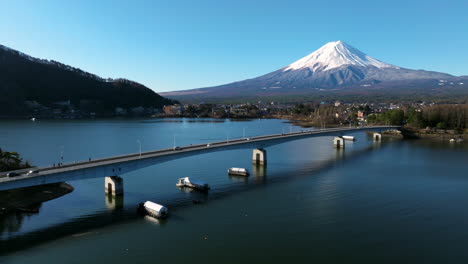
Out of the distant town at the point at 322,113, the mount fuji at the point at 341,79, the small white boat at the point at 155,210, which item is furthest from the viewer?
the mount fuji at the point at 341,79

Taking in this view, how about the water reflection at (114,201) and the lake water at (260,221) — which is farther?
the water reflection at (114,201)

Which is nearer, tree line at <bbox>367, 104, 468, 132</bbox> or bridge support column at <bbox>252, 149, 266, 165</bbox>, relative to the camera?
bridge support column at <bbox>252, 149, 266, 165</bbox>

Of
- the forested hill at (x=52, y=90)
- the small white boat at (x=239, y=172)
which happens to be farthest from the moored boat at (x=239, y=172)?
the forested hill at (x=52, y=90)

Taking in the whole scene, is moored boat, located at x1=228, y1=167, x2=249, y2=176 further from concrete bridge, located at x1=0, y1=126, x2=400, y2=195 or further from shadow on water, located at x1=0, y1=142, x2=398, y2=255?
concrete bridge, located at x1=0, y1=126, x2=400, y2=195

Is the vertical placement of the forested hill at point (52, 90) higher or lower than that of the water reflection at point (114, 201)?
higher

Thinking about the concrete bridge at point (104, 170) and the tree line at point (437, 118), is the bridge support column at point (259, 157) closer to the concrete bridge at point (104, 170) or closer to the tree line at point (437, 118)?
the concrete bridge at point (104, 170)

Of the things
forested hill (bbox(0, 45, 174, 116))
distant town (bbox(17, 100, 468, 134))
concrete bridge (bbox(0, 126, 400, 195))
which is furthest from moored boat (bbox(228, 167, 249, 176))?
forested hill (bbox(0, 45, 174, 116))

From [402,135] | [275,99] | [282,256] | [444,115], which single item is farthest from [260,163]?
[275,99]

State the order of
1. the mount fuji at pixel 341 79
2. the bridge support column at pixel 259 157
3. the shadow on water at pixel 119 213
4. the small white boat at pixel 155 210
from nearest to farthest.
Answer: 1. the shadow on water at pixel 119 213
2. the small white boat at pixel 155 210
3. the bridge support column at pixel 259 157
4. the mount fuji at pixel 341 79
